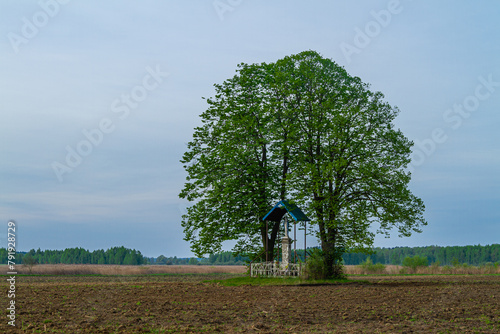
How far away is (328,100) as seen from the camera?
35594mm

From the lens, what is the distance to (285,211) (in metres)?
35.4

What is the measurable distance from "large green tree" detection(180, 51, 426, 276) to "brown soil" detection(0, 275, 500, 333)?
1047 cm

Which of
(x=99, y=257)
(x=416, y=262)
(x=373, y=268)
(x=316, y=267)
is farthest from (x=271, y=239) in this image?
(x=99, y=257)

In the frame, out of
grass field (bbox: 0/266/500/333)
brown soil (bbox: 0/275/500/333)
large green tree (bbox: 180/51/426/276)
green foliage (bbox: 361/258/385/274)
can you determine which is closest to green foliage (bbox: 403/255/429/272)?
green foliage (bbox: 361/258/385/274)

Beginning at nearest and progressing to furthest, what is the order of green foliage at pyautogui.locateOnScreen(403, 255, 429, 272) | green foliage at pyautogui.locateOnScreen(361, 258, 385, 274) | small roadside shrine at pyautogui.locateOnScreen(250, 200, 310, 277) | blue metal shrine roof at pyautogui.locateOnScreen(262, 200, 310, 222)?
blue metal shrine roof at pyautogui.locateOnScreen(262, 200, 310, 222) → small roadside shrine at pyautogui.locateOnScreen(250, 200, 310, 277) → green foliage at pyautogui.locateOnScreen(361, 258, 385, 274) → green foliage at pyautogui.locateOnScreen(403, 255, 429, 272)

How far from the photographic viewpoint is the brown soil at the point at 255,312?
14.4 meters

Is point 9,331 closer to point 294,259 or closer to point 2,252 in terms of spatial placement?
point 294,259

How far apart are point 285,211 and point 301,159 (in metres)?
4.08

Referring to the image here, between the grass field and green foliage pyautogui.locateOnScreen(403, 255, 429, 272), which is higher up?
green foliage pyautogui.locateOnScreen(403, 255, 429, 272)

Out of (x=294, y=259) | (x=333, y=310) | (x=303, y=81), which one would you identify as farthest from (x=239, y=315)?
(x=303, y=81)

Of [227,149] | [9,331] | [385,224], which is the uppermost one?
[227,149]

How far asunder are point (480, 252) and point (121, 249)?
100m

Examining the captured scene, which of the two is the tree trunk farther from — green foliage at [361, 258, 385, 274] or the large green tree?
green foliage at [361, 258, 385, 274]

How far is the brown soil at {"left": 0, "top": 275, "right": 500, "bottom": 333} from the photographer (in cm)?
1437
